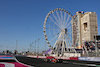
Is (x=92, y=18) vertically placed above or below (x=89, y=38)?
above

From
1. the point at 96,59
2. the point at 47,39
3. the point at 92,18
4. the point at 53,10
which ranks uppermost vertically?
the point at 92,18

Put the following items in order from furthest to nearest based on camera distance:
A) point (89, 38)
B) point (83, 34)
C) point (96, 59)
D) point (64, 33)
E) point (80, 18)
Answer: point (80, 18), point (83, 34), point (89, 38), point (64, 33), point (96, 59)

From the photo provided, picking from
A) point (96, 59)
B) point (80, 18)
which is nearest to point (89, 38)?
point (80, 18)

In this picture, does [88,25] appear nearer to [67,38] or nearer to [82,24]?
[82,24]

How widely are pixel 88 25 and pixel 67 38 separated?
80.1m


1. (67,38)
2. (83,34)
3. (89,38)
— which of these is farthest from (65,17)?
(83,34)

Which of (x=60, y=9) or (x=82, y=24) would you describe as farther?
(x=82, y=24)

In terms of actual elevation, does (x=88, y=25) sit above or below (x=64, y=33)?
above

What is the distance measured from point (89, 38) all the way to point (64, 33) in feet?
254

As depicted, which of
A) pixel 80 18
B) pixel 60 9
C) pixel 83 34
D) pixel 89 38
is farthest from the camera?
pixel 80 18

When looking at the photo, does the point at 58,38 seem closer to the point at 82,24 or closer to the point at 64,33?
the point at 64,33

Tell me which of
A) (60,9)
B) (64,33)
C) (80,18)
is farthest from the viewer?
(80,18)

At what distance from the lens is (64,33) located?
4991cm

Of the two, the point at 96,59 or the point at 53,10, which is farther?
the point at 53,10
